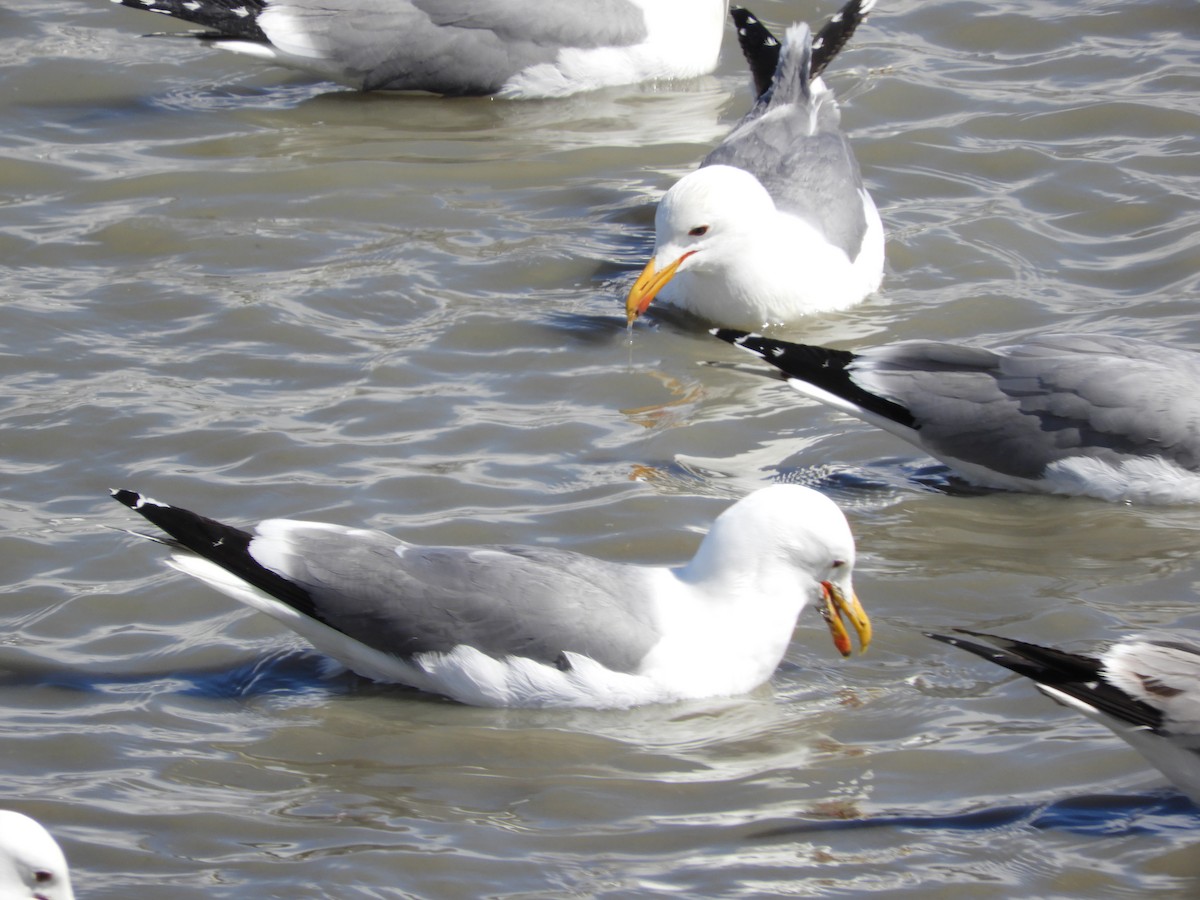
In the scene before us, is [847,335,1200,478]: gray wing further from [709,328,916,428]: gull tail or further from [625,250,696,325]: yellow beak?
[625,250,696,325]: yellow beak

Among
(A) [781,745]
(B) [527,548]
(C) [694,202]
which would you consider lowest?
(A) [781,745]

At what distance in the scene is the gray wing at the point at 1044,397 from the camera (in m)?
6.16

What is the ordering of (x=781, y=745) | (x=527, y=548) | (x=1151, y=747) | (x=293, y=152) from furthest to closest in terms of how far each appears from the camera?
(x=293, y=152) < (x=527, y=548) < (x=781, y=745) < (x=1151, y=747)

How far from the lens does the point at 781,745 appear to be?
4.70 m

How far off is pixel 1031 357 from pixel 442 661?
2578 mm

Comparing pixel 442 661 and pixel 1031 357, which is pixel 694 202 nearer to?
pixel 1031 357

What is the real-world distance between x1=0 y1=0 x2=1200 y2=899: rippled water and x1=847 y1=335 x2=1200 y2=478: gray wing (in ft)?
0.67

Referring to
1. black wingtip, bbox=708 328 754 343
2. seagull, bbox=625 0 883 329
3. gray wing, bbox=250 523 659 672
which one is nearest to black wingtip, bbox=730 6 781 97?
seagull, bbox=625 0 883 329

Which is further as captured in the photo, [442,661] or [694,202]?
[694,202]

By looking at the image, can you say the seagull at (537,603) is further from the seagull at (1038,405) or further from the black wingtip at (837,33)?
the black wingtip at (837,33)

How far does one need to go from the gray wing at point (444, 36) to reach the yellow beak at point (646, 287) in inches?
104

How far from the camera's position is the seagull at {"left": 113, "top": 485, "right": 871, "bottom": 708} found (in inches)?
190

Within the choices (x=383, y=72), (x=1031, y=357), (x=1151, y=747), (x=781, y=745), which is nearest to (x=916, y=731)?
(x=781, y=745)

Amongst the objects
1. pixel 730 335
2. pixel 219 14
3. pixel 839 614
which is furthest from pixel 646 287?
pixel 219 14
